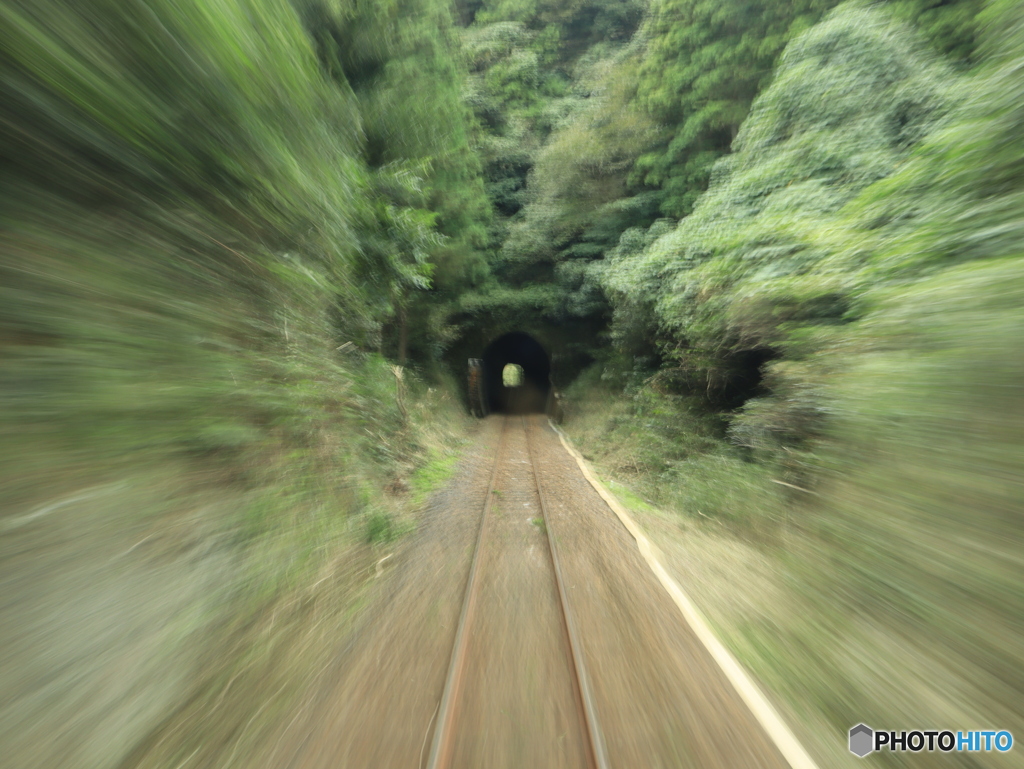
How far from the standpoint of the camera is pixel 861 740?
2.58 metres

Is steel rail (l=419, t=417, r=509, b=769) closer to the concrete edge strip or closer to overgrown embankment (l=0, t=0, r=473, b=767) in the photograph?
overgrown embankment (l=0, t=0, r=473, b=767)

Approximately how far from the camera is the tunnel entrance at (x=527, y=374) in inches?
885

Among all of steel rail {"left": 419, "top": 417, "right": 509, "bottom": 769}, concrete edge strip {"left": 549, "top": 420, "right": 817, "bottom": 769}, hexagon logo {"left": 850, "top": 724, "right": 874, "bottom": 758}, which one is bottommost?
hexagon logo {"left": 850, "top": 724, "right": 874, "bottom": 758}

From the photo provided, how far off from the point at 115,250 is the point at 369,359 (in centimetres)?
546

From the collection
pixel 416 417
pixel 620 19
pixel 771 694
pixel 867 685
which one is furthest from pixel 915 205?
pixel 620 19

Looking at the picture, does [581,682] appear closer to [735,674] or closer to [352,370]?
[735,674]

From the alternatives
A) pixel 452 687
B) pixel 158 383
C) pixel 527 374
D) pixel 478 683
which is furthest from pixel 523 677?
pixel 527 374

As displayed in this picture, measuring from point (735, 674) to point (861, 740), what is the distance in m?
0.71

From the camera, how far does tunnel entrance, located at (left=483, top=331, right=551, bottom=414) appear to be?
22.5 metres

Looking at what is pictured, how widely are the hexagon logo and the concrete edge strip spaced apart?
299mm

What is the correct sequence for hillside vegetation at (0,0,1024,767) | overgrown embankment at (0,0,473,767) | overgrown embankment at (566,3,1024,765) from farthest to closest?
overgrown embankment at (566,3,1024,765) → hillside vegetation at (0,0,1024,767) → overgrown embankment at (0,0,473,767)

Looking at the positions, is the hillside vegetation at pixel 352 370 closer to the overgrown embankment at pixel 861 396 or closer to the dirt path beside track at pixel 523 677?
the overgrown embankment at pixel 861 396

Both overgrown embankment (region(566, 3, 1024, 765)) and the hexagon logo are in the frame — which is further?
overgrown embankment (region(566, 3, 1024, 765))

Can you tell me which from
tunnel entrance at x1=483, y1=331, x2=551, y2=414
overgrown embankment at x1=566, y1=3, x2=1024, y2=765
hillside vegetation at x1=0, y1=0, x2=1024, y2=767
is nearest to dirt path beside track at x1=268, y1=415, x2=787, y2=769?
hillside vegetation at x1=0, y1=0, x2=1024, y2=767
